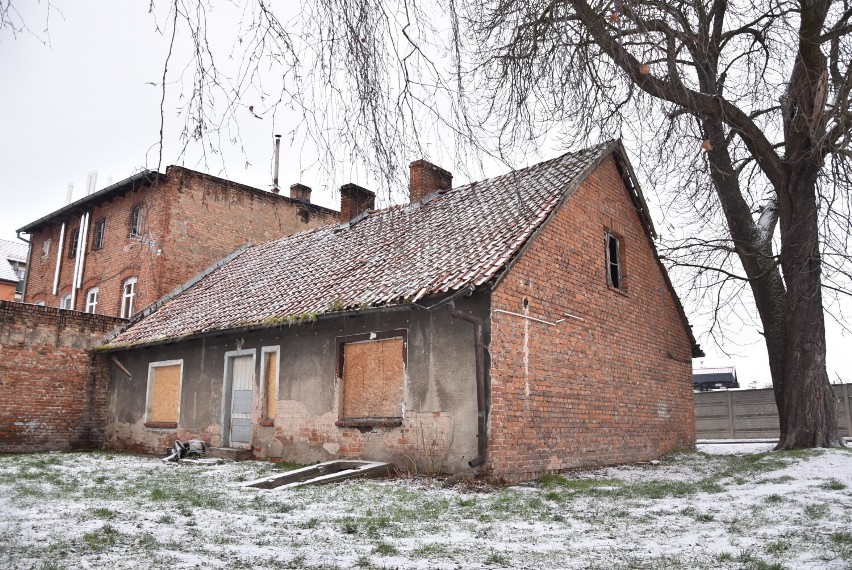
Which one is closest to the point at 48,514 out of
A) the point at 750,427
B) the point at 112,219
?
the point at 112,219

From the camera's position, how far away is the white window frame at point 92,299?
2167 centimetres

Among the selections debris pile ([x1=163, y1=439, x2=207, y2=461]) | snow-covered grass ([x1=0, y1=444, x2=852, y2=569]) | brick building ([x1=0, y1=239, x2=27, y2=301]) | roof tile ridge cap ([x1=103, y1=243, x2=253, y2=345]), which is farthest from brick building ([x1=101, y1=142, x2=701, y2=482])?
brick building ([x1=0, y1=239, x2=27, y2=301])

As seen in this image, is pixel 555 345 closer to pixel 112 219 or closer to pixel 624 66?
pixel 624 66

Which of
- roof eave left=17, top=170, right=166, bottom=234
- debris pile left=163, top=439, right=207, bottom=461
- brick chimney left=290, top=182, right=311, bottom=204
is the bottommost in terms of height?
debris pile left=163, top=439, right=207, bottom=461

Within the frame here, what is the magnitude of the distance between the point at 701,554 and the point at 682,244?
33.5 ft

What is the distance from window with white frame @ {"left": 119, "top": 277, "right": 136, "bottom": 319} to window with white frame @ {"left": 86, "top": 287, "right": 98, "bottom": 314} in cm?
179

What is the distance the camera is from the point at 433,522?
6098mm

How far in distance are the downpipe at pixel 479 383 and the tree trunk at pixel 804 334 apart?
734 centimetres

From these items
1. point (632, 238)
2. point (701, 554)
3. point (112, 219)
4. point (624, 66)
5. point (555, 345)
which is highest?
point (112, 219)

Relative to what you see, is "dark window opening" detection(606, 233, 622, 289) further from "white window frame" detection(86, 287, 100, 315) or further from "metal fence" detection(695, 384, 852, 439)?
"white window frame" detection(86, 287, 100, 315)

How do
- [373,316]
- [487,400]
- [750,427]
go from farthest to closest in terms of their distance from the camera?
[750,427], [373,316], [487,400]

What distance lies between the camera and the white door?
13297mm

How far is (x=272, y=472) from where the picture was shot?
34.4 feet

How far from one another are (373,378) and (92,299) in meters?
15.0
